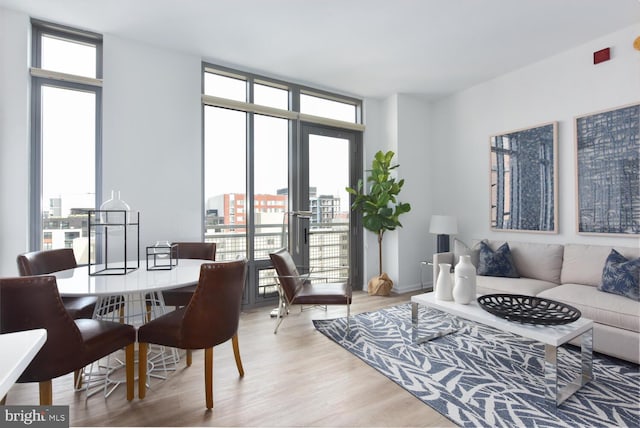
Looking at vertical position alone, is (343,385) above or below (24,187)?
below

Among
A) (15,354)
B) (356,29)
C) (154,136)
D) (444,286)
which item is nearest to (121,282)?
(15,354)

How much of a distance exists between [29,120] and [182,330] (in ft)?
8.60

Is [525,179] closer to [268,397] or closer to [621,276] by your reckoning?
[621,276]

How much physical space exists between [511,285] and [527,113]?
2176mm

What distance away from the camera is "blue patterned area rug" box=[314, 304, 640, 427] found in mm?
1815

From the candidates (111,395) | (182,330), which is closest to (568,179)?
(182,330)

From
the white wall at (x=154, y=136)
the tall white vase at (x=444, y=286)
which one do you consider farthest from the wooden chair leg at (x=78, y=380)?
the tall white vase at (x=444, y=286)

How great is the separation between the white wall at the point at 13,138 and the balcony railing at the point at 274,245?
167 centimetres

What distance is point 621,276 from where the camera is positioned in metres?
2.63

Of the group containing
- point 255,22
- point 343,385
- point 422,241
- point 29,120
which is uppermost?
point 255,22

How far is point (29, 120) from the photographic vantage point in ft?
9.41

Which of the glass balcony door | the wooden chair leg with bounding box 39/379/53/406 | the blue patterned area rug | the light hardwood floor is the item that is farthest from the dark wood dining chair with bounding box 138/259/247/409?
the glass balcony door

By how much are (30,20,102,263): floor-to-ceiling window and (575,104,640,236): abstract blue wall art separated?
5084 mm

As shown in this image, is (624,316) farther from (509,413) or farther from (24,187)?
(24,187)
